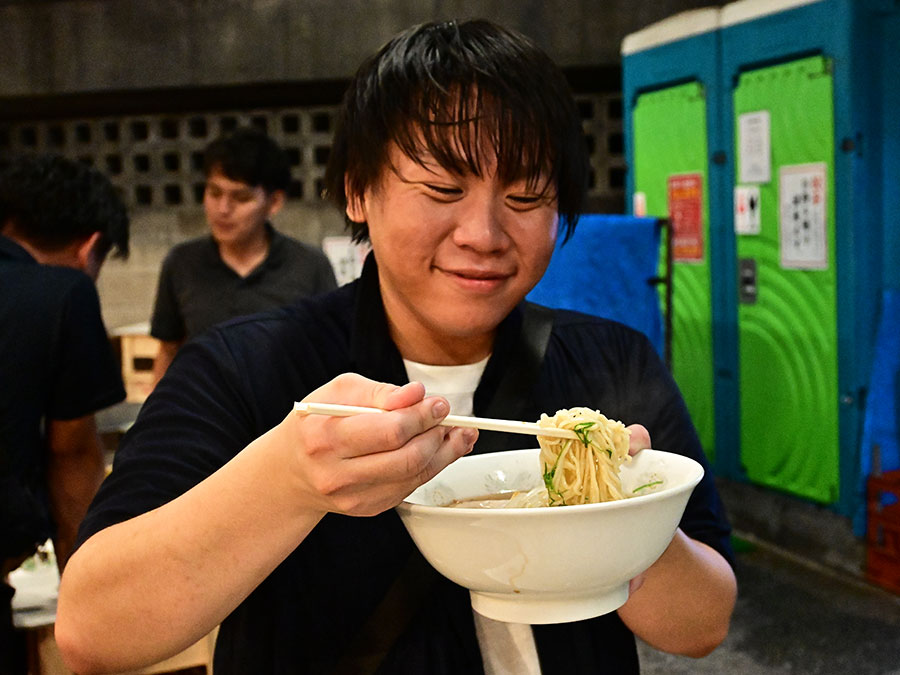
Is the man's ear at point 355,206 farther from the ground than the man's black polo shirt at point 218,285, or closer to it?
farther from the ground

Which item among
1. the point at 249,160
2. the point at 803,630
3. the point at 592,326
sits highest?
the point at 249,160

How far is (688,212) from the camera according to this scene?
5098 mm

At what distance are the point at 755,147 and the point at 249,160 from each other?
2305 millimetres

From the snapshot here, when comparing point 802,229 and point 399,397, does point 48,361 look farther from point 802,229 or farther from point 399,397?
point 802,229

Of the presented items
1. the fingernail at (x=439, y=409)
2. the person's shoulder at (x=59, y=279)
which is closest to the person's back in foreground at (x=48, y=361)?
the person's shoulder at (x=59, y=279)

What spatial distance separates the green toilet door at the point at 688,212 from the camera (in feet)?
16.4

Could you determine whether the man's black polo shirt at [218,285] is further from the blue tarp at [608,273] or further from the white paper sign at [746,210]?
the white paper sign at [746,210]

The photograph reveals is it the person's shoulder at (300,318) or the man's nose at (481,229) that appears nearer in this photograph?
the man's nose at (481,229)

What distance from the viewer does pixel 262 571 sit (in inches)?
40.4

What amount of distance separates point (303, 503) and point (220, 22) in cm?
546

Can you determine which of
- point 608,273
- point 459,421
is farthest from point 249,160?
point 459,421

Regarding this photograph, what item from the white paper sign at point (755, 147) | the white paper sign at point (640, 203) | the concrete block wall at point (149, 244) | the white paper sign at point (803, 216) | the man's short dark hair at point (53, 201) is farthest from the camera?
the concrete block wall at point (149, 244)

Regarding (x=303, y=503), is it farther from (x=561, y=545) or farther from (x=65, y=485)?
(x=65, y=485)

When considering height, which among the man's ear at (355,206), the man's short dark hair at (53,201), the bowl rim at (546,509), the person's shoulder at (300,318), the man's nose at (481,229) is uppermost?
the man's short dark hair at (53,201)
